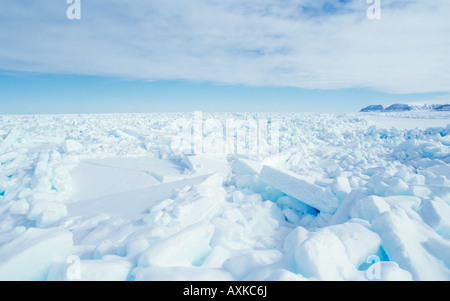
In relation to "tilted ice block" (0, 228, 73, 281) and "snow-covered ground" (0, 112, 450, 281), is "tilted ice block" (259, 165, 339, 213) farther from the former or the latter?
"tilted ice block" (0, 228, 73, 281)

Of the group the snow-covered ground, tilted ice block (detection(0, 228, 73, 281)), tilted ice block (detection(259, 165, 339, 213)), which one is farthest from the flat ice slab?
tilted ice block (detection(0, 228, 73, 281))

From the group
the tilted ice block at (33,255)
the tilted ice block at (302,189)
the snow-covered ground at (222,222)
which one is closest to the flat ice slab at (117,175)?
the snow-covered ground at (222,222)

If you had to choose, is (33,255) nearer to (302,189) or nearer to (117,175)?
(302,189)

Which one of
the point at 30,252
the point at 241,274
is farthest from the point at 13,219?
the point at 241,274

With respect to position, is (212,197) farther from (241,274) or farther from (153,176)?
(153,176)

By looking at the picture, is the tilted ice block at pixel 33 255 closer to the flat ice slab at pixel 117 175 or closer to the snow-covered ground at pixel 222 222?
the snow-covered ground at pixel 222 222

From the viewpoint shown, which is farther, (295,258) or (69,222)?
(69,222)

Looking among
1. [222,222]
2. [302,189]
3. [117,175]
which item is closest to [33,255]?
[222,222]
